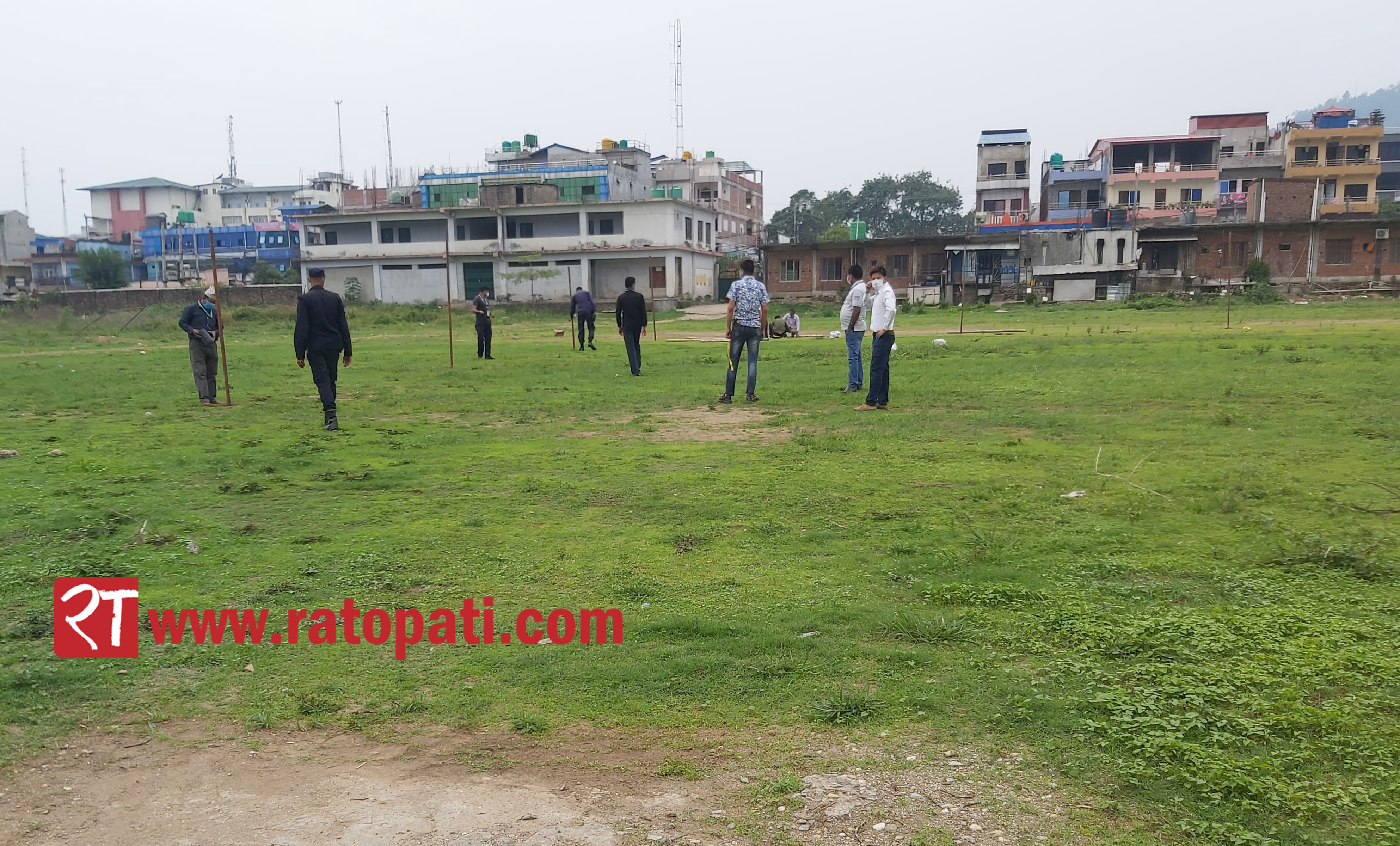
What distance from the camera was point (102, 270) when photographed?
7638 cm

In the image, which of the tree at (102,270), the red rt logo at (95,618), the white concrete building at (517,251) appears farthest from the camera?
the tree at (102,270)

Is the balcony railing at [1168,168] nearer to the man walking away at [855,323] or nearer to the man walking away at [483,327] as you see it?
the man walking away at [483,327]

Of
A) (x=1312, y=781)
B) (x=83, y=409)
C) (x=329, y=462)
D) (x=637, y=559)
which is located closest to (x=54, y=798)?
(x=637, y=559)

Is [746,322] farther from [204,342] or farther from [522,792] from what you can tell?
[522,792]

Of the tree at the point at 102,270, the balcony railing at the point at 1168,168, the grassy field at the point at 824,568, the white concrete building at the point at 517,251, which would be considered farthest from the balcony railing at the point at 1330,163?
the tree at the point at 102,270

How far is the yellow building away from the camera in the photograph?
6488 centimetres

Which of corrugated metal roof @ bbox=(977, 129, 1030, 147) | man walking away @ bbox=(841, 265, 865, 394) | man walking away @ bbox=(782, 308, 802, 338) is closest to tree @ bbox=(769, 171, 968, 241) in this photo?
corrugated metal roof @ bbox=(977, 129, 1030, 147)

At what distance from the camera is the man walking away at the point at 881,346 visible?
466 inches

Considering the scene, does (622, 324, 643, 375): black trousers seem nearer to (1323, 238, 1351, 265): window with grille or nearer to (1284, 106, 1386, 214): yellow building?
(1323, 238, 1351, 265): window with grille

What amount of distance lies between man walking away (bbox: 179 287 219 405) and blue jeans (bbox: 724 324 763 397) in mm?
6979

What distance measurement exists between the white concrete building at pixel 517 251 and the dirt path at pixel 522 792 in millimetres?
53635

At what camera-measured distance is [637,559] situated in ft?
19.1

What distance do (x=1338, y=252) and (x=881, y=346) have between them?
48.7m

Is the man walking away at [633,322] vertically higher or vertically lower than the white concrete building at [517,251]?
lower
